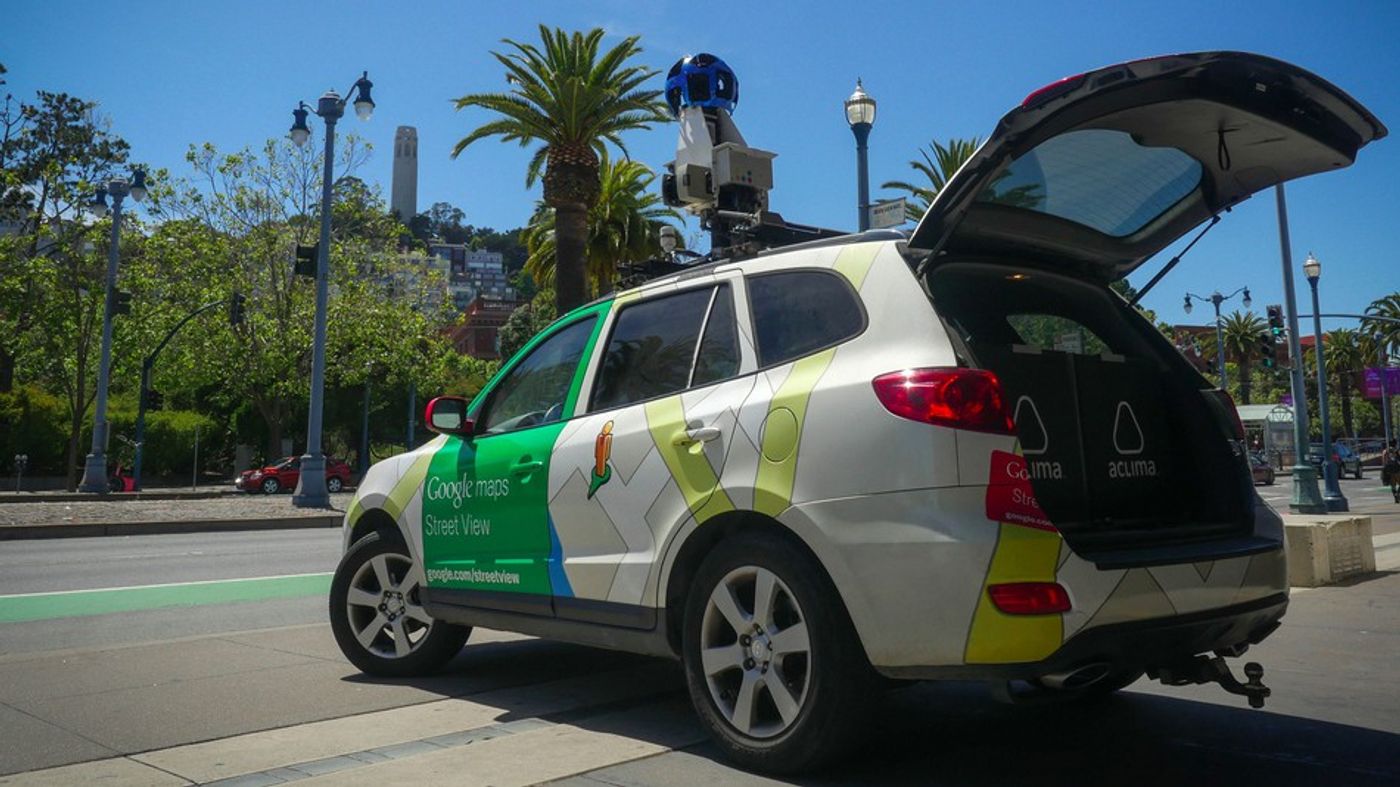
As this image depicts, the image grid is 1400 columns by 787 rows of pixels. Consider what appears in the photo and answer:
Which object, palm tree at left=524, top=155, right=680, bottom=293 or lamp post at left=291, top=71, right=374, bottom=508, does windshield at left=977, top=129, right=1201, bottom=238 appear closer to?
lamp post at left=291, top=71, right=374, bottom=508

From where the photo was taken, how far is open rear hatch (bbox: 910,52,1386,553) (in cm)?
354

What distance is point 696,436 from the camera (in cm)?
395

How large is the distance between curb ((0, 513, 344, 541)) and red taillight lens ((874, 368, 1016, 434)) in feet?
59.3

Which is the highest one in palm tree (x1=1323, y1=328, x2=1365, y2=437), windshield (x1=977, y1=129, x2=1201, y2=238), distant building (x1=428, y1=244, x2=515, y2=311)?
distant building (x1=428, y1=244, x2=515, y2=311)

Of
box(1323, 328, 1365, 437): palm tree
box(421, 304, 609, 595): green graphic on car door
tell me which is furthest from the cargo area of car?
box(1323, 328, 1365, 437): palm tree

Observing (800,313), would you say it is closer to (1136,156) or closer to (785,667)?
(785,667)

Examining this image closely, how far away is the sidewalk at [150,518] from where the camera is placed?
1822 cm

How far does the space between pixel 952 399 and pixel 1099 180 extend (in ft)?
4.55

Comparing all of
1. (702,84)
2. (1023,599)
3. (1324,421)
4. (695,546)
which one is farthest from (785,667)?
(1324,421)

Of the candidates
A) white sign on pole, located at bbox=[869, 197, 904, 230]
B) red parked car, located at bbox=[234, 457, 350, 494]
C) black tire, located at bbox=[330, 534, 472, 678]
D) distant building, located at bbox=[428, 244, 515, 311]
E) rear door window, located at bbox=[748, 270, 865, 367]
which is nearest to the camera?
rear door window, located at bbox=[748, 270, 865, 367]

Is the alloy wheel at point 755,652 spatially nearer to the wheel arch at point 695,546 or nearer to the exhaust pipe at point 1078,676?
the wheel arch at point 695,546

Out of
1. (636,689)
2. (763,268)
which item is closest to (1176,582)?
(763,268)

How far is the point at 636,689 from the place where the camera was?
→ 17.3ft

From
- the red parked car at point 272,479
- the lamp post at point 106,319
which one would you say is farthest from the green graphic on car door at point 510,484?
the red parked car at point 272,479
